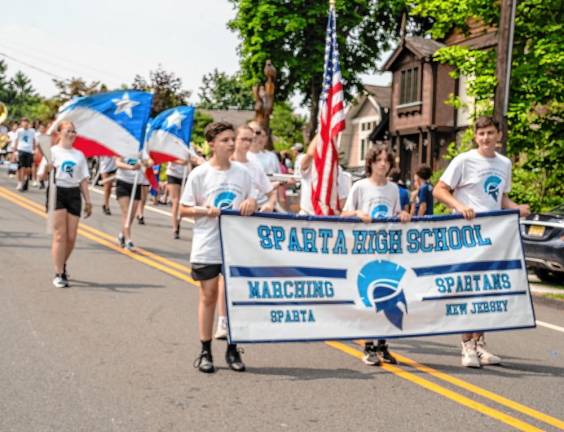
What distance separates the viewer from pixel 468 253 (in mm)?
7098

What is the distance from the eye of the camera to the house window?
144ft

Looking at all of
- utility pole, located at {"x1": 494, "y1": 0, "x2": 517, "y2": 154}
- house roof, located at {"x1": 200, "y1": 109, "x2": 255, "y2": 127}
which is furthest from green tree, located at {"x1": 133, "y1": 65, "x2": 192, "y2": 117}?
house roof, located at {"x1": 200, "y1": 109, "x2": 255, "y2": 127}

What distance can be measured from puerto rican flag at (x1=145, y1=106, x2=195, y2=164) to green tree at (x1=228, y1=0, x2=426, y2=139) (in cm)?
2696

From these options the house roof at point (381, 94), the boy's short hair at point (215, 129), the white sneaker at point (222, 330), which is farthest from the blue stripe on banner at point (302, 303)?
the house roof at point (381, 94)

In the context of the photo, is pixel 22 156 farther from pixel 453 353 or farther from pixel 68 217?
pixel 453 353

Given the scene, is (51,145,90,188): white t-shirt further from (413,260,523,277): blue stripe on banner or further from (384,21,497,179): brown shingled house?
(384,21,497,179): brown shingled house

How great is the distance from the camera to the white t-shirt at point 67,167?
10398 mm

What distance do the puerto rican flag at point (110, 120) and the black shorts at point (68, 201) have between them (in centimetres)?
284

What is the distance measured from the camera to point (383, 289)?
6852 mm

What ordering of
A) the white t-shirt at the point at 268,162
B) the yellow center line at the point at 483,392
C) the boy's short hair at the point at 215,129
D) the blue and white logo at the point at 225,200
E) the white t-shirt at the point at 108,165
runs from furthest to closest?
the white t-shirt at the point at 108,165
the white t-shirt at the point at 268,162
the blue and white logo at the point at 225,200
the boy's short hair at the point at 215,129
the yellow center line at the point at 483,392

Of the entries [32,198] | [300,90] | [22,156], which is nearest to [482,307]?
[32,198]

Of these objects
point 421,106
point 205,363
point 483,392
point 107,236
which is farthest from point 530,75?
point 421,106

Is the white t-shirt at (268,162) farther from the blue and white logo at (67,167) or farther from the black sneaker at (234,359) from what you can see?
the black sneaker at (234,359)

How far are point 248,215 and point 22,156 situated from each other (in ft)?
62.1
